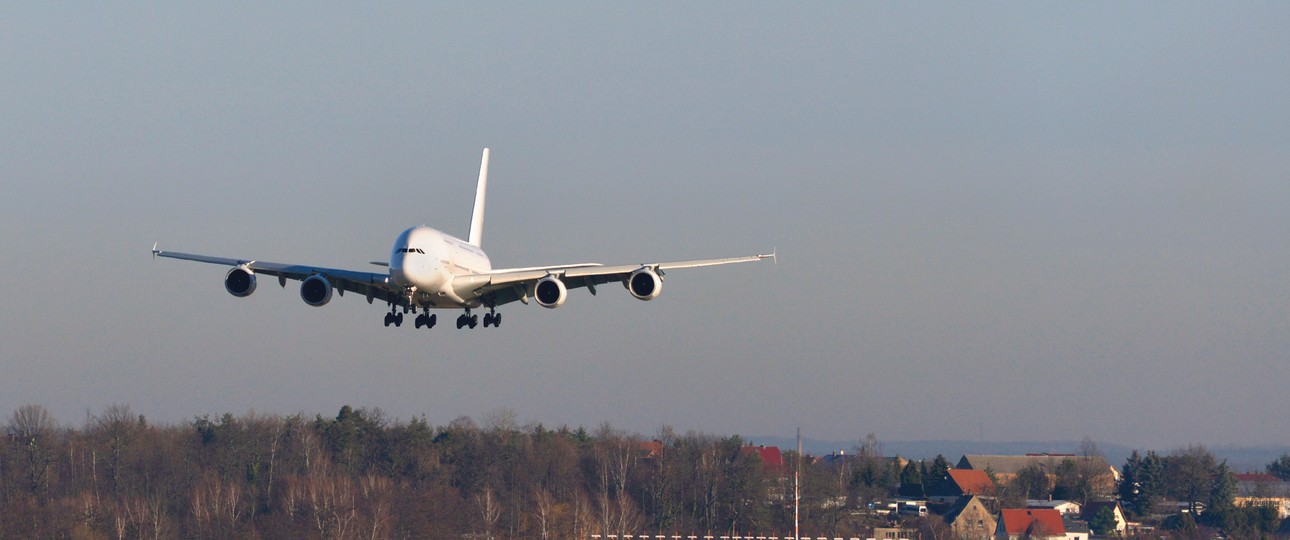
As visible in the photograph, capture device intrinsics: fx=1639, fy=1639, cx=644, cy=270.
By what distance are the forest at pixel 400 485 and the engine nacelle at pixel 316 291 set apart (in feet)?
137

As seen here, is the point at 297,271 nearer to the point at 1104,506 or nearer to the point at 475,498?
the point at 475,498

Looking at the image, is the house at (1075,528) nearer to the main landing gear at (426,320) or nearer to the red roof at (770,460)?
the red roof at (770,460)

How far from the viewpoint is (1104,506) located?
145750mm

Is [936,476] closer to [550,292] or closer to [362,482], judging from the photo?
[362,482]

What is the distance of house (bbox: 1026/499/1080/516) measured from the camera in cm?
14800

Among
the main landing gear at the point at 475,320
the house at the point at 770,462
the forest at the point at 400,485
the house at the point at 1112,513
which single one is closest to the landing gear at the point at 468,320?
the main landing gear at the point at 475,320

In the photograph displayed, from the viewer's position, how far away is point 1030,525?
436 ft

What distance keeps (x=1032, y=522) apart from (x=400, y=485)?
51.0 meters

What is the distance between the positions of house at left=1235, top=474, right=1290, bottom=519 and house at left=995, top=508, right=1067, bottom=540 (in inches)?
766

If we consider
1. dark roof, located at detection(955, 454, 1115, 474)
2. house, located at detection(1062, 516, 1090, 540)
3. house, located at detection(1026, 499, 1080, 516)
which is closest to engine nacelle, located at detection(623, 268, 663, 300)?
house, located at detection(1062, 516, 1090, 540)

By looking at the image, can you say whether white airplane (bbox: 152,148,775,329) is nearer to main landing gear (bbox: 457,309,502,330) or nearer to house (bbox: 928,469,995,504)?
main landing gear (bbox: 457,309,502,330)

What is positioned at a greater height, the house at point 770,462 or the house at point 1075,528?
the house at point 770,462

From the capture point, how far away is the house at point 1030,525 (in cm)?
13125

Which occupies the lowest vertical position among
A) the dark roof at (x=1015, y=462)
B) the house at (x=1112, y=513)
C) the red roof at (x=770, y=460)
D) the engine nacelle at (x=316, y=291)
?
the house at (x=1112, y=513)
